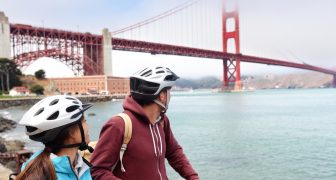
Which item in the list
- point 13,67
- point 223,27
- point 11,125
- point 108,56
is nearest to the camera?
point 11,125

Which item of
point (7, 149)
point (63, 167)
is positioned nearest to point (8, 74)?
point (7, 149)

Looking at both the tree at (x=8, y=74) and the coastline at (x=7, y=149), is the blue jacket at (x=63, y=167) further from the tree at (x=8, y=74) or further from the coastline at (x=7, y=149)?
the tree at (x=8, y=74)

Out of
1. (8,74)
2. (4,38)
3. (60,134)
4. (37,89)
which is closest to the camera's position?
(60,134)

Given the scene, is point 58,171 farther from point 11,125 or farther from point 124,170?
point 11,125

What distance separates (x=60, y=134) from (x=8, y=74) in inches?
2217

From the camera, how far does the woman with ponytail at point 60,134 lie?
1.65 metres

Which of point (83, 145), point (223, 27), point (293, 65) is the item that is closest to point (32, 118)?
point (83, 145)

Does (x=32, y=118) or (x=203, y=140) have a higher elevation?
(x=32, y=118)

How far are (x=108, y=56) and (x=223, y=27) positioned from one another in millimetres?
31202

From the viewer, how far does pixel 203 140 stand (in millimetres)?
16547

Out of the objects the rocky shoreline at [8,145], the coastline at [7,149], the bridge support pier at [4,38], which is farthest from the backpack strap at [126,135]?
A: the bridge support pier at [4,38]

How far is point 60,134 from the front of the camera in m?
1.74

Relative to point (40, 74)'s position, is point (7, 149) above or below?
below

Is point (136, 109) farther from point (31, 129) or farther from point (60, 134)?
point (31, 129)
